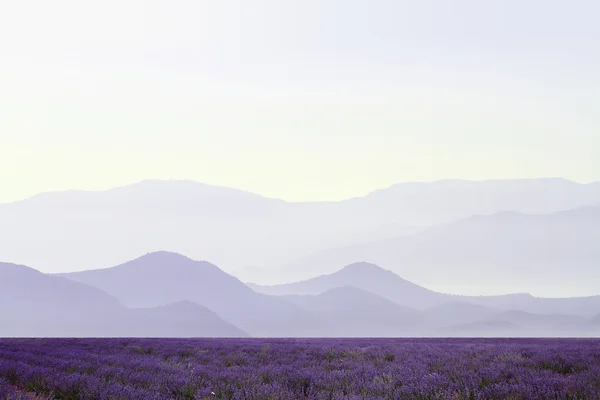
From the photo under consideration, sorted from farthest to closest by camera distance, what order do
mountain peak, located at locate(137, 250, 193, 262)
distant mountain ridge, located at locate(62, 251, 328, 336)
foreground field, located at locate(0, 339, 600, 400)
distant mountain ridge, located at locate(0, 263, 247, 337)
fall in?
mountain peak, located at locate(137, 250, 193, 262) → distant mountain ridge, located at locate(62, 251, 328, 336) → distant mountain ridge, located at locate(0, 263, 247, 337) → foreground field, located at locate(0, 339, 600, 400)

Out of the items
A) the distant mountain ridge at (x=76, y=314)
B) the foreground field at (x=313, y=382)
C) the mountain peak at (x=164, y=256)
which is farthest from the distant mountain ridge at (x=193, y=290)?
the foreground field at (x=313, y=382)

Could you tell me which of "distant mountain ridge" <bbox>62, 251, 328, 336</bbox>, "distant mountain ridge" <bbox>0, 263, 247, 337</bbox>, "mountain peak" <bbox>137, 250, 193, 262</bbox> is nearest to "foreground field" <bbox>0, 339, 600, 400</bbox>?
"distant mountain ridge" <bbox>0, 263, 247, 337</bbox>

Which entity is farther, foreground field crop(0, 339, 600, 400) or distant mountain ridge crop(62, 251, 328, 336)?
distant mountain ridge crop(62, 251, 328, 336)

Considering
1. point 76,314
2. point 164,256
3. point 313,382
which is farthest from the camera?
point 164,256

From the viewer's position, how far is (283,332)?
144000mm

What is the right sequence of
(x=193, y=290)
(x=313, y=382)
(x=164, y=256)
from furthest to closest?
(x=164, y=256), (x=193, y=290), (x=313, y=382)

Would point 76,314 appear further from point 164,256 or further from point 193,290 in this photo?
point 164,256

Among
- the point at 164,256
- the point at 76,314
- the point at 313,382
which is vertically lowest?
the point at 76,314

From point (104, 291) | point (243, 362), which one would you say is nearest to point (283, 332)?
point (104, 291)

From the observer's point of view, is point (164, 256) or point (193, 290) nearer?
point (193, 290)

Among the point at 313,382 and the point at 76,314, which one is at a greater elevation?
the point at 313,382

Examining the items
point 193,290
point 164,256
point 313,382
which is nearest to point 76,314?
point 193,290

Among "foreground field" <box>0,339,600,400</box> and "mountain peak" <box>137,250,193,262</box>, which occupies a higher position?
"mountain peak" <box>137,250,193,262</box>

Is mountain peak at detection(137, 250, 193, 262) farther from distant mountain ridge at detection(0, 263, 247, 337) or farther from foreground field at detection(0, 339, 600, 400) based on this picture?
foreground field at detection(0, 339, 600, 400)
